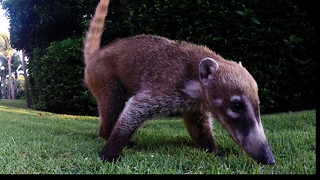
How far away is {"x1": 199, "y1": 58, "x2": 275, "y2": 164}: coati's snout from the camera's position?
2008mm

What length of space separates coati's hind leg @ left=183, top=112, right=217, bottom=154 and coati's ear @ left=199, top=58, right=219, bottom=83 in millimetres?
616

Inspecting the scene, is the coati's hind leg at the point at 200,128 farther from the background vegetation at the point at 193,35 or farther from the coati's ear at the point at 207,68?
the background vegetation at the point at 193,35

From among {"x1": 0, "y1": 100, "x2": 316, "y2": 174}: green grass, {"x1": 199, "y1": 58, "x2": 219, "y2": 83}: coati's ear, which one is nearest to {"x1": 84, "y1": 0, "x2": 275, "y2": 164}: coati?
Answer: {"x1": 199, "y1": 58, "x2": 219, "y2": 83}: coati's ear

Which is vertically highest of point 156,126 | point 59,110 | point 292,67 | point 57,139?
point 292,67

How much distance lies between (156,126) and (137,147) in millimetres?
1792

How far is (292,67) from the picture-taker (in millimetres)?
3639

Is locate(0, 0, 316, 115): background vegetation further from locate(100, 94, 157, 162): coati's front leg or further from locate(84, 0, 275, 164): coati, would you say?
locate(100, 94, 157, 162): coati's front leg

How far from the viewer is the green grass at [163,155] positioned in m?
1.72

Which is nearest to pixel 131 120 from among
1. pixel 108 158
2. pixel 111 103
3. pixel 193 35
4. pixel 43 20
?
pixel 108 158

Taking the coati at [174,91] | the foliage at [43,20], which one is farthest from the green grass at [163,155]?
the foliage at [43,20]

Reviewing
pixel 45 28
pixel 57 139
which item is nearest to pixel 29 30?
pixel 45 28

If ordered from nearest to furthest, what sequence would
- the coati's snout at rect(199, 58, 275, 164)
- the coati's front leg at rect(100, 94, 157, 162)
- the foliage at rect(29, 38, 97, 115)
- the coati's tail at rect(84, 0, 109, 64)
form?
the coati's snout at rect(199, 58, 275, 164) < the coati's front leg at rect(100, 94, 157, 162) < the coati's tail at rect(84, 0, 109, 64) < the foliage at rect(29, 38, 97, 115)

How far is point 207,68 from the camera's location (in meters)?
2.46

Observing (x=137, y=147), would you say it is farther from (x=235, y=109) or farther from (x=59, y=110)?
(x=59, y=110)
